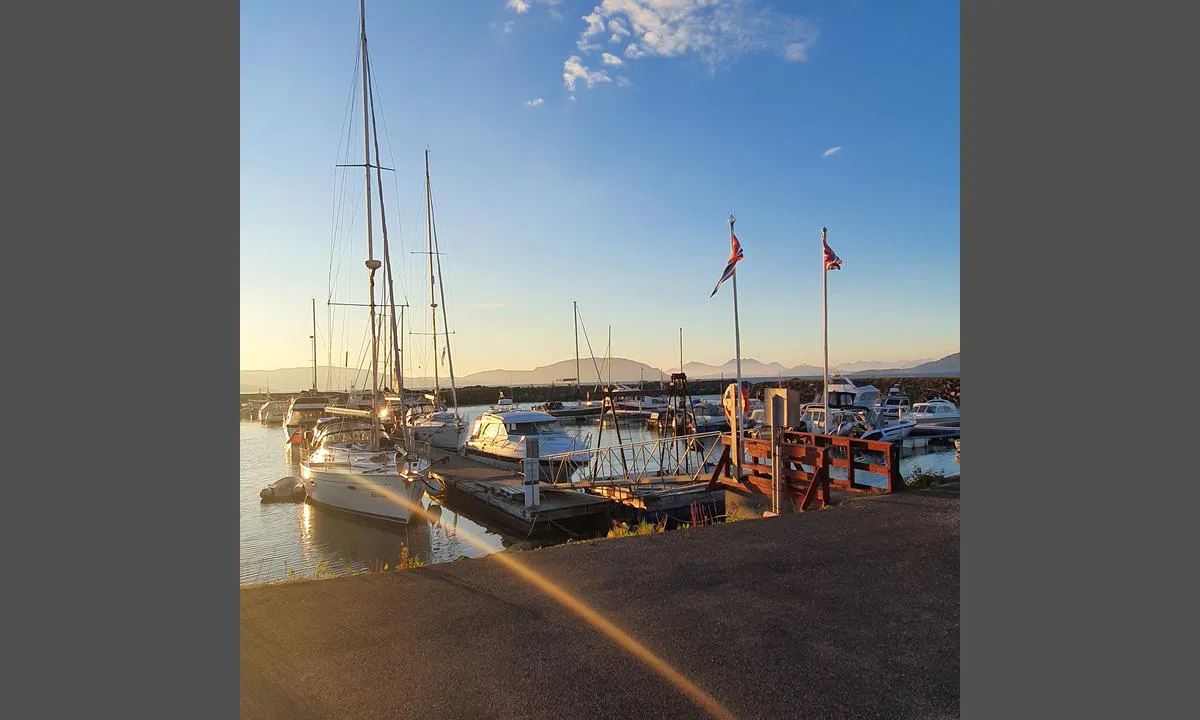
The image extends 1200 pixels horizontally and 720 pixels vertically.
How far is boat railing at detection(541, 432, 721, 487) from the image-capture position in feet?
48.0

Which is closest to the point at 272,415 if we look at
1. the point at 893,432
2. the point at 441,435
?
the point at 441,435

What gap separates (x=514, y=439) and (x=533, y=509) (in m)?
10.2

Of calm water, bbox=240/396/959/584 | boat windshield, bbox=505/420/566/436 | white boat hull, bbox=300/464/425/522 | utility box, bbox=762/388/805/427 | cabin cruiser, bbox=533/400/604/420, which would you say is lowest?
calm water, bbox=240/396/959/584

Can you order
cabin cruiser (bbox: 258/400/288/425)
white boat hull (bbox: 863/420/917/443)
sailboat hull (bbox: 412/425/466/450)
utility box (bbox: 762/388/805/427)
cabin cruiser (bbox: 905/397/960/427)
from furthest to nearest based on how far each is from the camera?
cabin cruiser (bbox: 258/400/288/425) → cabin cruiser (bbox: 905/397/960/427) → sailboat hull (bbox: 412/425/466/450) → white boat hull (bbox: 863/420/917/443) → utility box (bbox: 762/388/805/427)

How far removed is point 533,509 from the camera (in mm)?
14805

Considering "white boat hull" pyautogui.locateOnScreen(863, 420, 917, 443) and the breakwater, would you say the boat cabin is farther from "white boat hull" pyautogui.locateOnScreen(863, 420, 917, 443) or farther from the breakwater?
the breakwater

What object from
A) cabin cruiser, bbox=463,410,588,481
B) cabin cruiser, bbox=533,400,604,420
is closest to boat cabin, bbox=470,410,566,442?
cabin cruiser, bbox=463,410,588,481

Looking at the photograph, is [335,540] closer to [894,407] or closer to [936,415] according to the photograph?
[936,415]

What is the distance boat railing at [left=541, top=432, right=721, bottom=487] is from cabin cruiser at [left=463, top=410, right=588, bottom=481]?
62 cm

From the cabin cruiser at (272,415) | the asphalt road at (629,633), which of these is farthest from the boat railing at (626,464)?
the cabin cruiser at (272,415)

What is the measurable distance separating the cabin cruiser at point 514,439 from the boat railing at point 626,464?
0.62 metres

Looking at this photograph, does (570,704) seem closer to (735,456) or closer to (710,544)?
(710,544)

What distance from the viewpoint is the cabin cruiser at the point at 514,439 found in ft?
77.2

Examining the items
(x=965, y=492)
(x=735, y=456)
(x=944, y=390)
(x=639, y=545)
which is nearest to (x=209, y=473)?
(x=965, y=492)
